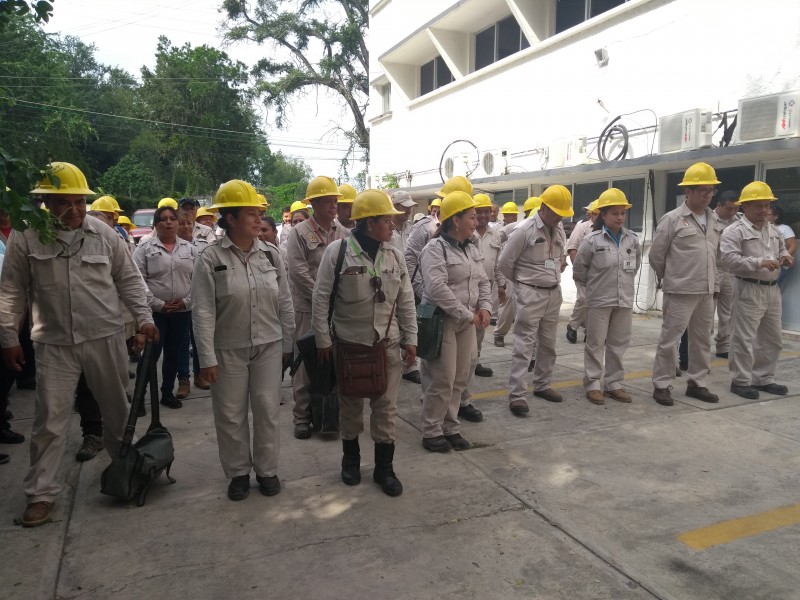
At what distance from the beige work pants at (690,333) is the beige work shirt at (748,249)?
1.27 feet

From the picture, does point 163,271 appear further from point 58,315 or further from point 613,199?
point 613,199

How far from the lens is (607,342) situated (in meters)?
5.81

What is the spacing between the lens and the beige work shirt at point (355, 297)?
378 cm

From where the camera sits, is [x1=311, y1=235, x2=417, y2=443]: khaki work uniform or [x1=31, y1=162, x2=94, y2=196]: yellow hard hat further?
[x1=311, y1=235, x2=417, y2=443]: khaki work uniform

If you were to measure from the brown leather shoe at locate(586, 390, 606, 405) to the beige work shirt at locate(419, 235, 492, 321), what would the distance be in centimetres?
165

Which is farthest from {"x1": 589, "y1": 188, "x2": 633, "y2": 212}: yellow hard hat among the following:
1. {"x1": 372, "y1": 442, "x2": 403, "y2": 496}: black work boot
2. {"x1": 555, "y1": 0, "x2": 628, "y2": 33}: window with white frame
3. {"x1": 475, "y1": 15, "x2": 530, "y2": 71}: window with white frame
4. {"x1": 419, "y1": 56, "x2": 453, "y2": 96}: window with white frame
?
{"x1": 419, "y1": 56, "x2": 453, "y2": 96}: window with white frame

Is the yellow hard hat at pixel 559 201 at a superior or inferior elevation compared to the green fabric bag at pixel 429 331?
superior

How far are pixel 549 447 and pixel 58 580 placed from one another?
10.6ft

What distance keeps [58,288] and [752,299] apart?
5734mm

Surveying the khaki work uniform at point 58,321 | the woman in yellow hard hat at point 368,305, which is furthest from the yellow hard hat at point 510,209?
the khaki work uniform at point 58,321

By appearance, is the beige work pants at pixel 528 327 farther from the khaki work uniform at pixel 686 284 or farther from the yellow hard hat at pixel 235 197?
the yellow hard hat at pixel 235 197

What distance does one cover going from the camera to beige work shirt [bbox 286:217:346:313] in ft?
16.2

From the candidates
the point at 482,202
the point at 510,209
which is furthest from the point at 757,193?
the point at 510,209

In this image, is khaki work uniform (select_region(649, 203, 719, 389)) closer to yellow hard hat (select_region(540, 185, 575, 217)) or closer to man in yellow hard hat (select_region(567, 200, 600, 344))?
yellow hard hat (select_region(540, 185, 575, 217))
